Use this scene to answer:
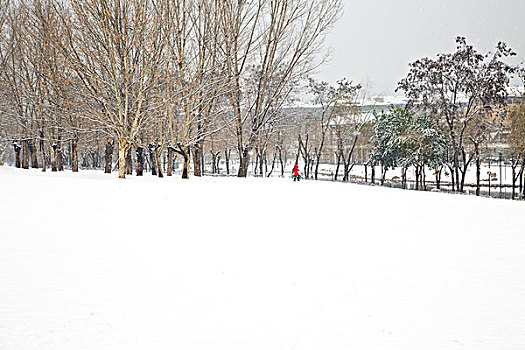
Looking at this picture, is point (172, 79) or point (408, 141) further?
point (408, 141)

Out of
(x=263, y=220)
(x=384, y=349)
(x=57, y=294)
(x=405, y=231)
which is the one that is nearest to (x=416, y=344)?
(x=384, y=349)

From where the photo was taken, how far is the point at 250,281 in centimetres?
667

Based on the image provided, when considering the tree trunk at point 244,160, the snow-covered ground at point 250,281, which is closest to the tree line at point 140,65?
the tree trunk at point 244,160

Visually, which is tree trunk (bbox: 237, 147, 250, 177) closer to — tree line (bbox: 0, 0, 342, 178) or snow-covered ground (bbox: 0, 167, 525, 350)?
tree line (bbox: 0, 0, 342, 178)

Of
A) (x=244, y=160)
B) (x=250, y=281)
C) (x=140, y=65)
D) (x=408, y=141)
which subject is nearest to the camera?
(x=250, y=281)

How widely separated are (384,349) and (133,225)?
6.87 metres

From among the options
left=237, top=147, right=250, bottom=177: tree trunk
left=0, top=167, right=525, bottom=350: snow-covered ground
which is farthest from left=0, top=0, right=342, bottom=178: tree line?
left=0, top=167, right=525, bottom=350: snow-covered ground

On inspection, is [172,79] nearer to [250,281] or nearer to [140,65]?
[140,65]

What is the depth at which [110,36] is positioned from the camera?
22328 millimetres

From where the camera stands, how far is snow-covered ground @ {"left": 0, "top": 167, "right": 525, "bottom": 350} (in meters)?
5.04

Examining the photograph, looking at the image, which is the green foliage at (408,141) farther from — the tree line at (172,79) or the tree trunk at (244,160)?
the tree trunk at (244,160)

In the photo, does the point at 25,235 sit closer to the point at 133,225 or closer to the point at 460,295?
the point at 133,225

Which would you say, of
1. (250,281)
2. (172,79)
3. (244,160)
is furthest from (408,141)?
(250,281)

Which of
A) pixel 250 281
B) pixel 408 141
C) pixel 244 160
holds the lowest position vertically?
pixel 250 281
